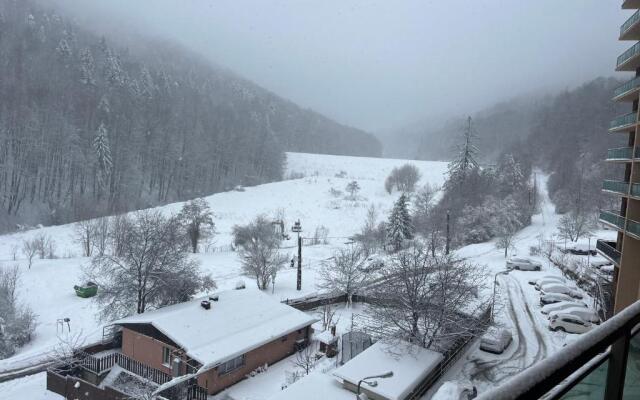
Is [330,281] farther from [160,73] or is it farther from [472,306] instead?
[160,73]

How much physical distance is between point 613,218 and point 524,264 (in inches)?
594

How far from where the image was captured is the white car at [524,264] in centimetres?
3859

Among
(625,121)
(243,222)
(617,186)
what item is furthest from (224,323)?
(243,222)

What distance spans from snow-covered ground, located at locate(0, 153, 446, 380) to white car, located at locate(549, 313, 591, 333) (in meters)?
17.9

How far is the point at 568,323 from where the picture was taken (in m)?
24.8

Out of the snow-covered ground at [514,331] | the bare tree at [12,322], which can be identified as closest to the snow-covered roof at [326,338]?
the snow-covered ground at [514,331]

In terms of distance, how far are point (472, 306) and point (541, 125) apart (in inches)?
3426

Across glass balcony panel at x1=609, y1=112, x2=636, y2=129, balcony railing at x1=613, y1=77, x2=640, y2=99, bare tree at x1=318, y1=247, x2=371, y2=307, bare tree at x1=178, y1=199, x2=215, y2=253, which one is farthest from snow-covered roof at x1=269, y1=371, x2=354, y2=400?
bare tree at x1=178, y1=199, x2=215, y2=253

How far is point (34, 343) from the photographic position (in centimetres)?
2498

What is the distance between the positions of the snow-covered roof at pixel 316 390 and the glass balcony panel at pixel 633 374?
15.4 meters

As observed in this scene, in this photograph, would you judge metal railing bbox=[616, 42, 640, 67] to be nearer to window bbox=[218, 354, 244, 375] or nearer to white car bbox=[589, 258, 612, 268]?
white car bbox=[589, 258, 612, 268]

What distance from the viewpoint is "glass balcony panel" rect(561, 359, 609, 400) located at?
1804 mm

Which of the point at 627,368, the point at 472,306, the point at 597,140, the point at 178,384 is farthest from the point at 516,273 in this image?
the point at 597,140

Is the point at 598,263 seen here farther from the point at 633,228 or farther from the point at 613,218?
the point at 633,228
